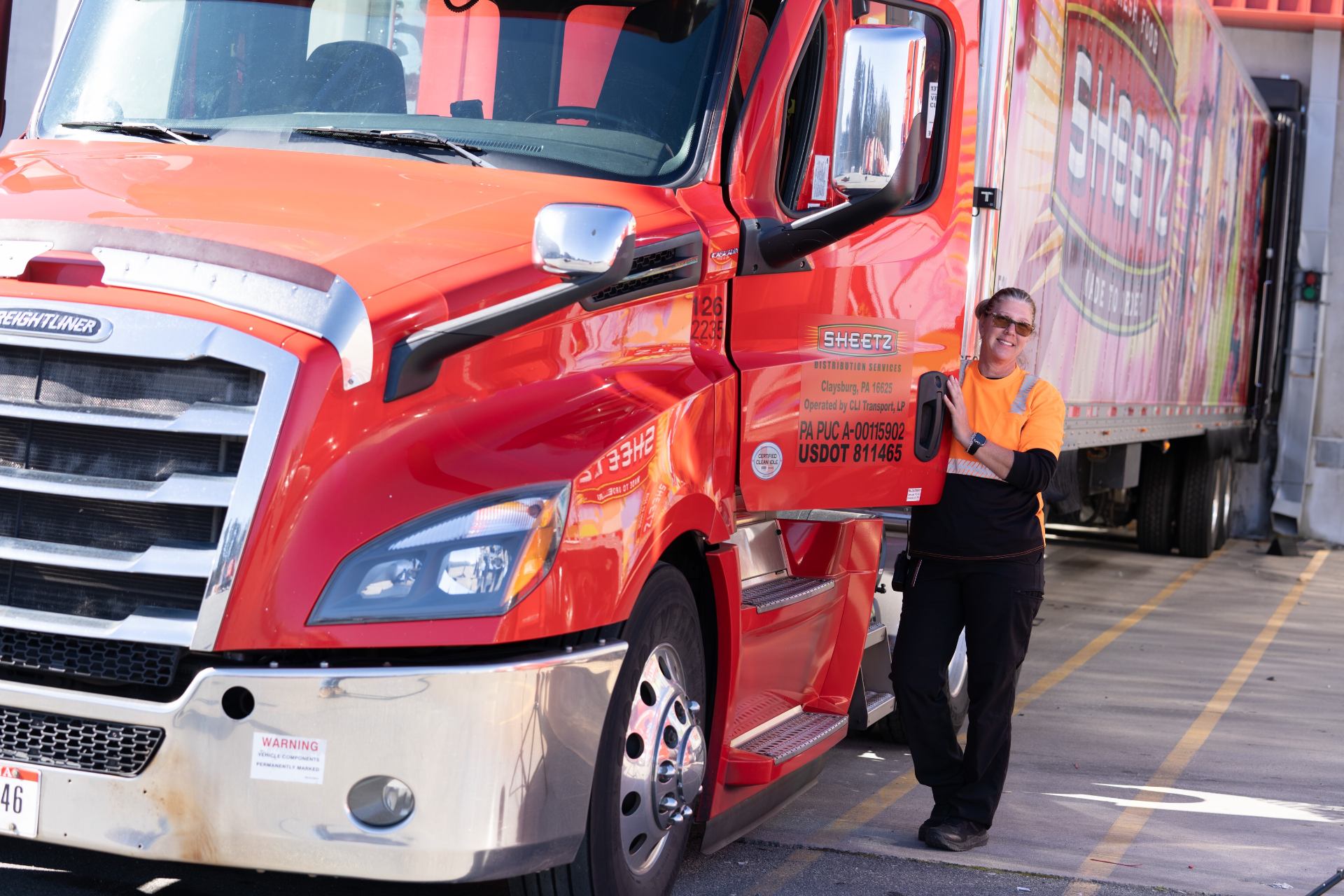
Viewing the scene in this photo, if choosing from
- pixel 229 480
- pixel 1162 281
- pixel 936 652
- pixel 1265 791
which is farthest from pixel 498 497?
pixel 1162 281

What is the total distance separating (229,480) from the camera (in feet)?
11.3

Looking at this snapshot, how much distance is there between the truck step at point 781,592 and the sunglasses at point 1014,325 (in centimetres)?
107

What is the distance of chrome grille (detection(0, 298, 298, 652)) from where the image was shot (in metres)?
3.43

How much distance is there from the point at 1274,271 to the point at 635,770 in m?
16.5

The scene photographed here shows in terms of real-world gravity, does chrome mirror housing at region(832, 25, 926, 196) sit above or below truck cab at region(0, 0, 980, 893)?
above

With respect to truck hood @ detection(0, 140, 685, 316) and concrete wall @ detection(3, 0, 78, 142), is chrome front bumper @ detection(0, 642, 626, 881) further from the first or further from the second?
concrete wall @ detection(3, 0, 78, 142)

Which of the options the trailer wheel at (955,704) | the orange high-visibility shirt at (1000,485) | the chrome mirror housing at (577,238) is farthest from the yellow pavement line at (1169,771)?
the chrome mirror housing at (577,238)

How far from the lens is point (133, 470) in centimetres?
354

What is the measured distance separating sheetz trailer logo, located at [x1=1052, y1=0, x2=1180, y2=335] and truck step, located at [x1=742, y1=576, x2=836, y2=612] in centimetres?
357

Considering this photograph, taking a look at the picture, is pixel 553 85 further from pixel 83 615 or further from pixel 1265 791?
pixel 1265 791

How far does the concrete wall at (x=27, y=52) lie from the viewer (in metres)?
10.3

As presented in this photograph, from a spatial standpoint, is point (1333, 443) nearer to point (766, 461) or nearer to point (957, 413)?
point (957, 413)

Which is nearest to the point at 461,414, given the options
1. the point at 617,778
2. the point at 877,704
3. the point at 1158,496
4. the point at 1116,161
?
the point at 617,778

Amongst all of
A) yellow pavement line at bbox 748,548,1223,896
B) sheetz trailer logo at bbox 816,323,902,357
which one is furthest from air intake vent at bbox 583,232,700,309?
yellow pavement line at bbox 748,548,1223,896
